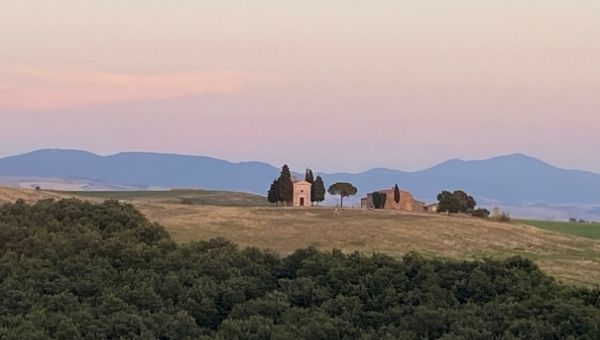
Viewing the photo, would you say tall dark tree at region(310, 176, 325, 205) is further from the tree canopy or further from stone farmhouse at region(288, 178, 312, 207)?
the tree canopy

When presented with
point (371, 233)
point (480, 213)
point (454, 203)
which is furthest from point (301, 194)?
point (371, 233)

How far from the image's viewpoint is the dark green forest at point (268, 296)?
14320 mm

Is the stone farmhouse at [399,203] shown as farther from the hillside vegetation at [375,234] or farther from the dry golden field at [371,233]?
the hillside vegetation at [375,234]

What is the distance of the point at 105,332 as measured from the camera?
50.0 ft

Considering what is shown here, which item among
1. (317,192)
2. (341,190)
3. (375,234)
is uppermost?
(341,190)

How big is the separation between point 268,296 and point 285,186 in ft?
170

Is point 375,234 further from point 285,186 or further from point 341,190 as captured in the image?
point 341,190

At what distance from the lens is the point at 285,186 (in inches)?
2680

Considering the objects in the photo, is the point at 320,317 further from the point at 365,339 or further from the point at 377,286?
the point at 377,286

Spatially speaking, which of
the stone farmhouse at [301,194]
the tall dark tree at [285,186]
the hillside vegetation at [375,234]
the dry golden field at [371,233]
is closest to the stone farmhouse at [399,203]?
the stone farmhouse at [301,194]

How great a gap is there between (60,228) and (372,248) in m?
20.8

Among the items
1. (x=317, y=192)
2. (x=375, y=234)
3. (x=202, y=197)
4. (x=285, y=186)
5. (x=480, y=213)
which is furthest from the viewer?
(x=202, y=197)

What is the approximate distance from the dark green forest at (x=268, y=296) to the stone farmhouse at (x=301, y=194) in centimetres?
4814

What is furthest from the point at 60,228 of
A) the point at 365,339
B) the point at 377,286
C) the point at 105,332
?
the point at 365,339
